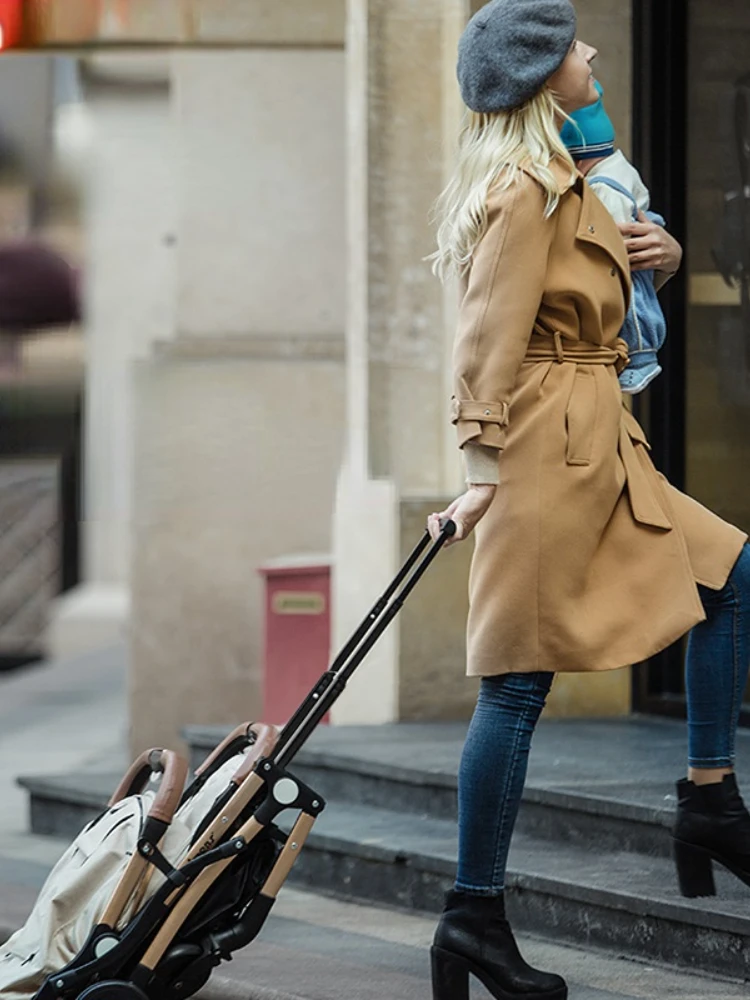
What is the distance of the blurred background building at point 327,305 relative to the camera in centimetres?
643

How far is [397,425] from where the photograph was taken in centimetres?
696

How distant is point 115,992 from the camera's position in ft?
→ 12.3

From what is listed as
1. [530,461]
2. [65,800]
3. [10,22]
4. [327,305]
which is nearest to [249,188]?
[327,305]

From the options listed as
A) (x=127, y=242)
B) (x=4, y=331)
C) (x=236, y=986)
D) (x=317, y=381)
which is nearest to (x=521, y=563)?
(x=236, y=986)

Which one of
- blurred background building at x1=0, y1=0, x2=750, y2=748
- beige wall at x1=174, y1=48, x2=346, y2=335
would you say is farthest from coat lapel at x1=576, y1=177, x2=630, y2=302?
beige wall at x1=174, y1=48, x2=346, y2=335

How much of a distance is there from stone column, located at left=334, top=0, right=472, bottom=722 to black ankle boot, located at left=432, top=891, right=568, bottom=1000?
3022 millimetres

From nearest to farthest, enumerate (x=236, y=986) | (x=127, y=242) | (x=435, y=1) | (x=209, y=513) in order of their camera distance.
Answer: (x=236, y=986) → (x=435, y=1) → (x=209, y=513) → (x=127, y=242)

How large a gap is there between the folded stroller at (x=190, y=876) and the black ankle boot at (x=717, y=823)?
72 cm

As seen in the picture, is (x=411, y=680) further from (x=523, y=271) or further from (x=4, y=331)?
(x=4, y=331)

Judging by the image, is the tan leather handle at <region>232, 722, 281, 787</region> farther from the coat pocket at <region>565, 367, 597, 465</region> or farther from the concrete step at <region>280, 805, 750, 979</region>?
the concrete step at <region>280, 805, 750, 979</region>

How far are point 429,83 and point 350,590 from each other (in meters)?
1.71

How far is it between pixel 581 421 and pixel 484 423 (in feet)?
0.70

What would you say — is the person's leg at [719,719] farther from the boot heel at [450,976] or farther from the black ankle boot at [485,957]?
the boot heel at [450,976]

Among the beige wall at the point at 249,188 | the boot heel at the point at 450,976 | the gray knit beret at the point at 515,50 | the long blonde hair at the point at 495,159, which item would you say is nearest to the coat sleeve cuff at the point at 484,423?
the long blonde hair at the point at 495,159
